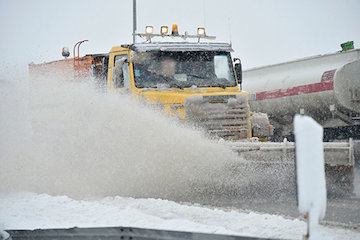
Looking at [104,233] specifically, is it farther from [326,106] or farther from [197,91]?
[326,106]

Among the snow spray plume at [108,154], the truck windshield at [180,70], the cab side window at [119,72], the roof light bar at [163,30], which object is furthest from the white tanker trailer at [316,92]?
the snow spray plume at [108,154]

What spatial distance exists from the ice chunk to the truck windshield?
6.54 m

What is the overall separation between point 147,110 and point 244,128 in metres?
1.70

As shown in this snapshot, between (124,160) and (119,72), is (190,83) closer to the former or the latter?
(119,72)

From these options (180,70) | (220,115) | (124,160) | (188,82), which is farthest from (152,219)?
(180,70)

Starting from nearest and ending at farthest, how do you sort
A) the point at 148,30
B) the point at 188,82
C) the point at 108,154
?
the point at 108,154 < the point at 188,82 < the point at 148,30

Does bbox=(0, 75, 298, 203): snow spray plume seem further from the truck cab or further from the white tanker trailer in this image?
the white tanker trailer

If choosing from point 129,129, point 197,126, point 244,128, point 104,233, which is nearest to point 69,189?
point 129,129

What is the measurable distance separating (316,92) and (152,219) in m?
9.69

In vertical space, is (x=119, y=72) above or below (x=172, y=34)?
below

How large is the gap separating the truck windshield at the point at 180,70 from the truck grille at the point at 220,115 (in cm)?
64

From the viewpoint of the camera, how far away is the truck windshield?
357 inches

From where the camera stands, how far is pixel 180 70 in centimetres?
928

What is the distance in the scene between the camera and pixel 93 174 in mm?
8172
